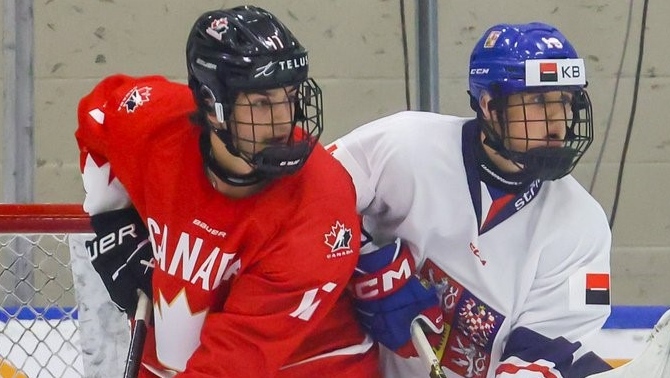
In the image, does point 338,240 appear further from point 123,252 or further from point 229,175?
point 123,252

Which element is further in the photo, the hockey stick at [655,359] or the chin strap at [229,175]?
the chin strap at [229,175]

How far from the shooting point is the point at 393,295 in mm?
1463

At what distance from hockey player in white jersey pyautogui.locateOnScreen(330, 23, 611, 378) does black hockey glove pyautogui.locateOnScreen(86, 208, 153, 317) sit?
0.34 meters

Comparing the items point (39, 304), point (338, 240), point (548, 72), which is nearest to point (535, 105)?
point (548, 72)

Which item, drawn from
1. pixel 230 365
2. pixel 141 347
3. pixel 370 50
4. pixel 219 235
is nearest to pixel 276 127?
pixel 219 235

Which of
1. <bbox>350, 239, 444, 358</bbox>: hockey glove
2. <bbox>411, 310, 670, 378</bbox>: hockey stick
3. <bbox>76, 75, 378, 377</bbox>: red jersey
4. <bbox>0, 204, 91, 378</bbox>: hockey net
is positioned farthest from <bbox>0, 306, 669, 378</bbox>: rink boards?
<bbox>411, 310, 670, 378</bbox>: hockey stick

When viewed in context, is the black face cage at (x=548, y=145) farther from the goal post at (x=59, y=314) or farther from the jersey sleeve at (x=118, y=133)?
the goal post at (x=59, y=314)

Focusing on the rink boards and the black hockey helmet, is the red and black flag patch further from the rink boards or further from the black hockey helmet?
the rink boards

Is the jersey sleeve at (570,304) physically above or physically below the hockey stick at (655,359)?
below

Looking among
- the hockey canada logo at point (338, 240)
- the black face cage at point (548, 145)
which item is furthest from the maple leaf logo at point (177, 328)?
the black face cage at point (548, 145)

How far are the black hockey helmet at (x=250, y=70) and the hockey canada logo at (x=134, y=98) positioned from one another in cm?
A: 18

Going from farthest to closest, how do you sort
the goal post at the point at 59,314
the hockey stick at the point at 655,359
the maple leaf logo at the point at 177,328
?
1. the goal post at the point at 59,314
2. the maple leaf logo at the point at 177,328
3. the hockey stick at the point at 655,359

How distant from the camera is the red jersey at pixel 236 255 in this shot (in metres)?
1.34

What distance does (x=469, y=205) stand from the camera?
1492mm
